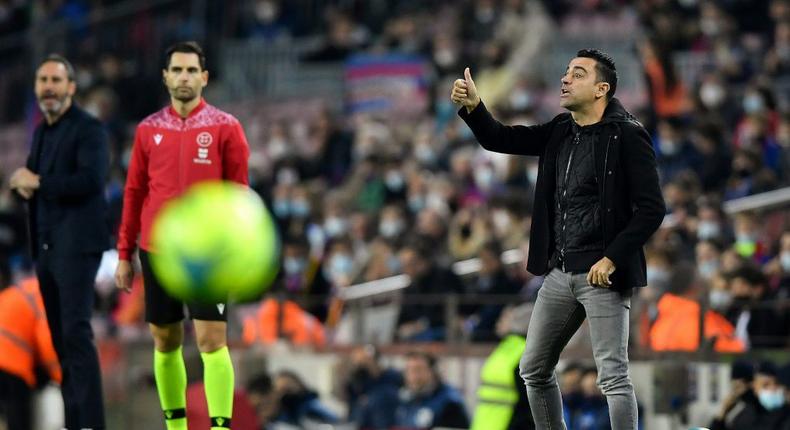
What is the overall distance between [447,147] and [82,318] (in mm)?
10529

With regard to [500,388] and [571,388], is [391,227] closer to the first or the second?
[571,388]

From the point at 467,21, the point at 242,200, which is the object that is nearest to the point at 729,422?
the point at 242,200

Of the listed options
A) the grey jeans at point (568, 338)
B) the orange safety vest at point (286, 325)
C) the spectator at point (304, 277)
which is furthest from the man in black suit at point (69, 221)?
the spectator at point (304, 277)

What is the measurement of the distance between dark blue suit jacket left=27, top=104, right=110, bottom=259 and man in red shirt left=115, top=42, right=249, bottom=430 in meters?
0.42

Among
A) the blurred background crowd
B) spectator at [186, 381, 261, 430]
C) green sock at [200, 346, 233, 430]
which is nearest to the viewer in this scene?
green sock at [200, 346, 233, 430]

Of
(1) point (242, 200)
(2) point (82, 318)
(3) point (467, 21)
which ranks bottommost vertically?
(2) point (82, 318)

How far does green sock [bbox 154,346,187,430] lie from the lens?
10117mm

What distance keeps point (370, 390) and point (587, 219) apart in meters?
6.98

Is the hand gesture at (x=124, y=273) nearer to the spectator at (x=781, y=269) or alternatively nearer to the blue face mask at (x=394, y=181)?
the spectator at (x=781, y=269)

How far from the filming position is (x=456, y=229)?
1814 cm

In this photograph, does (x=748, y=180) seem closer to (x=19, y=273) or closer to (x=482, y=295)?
(x=482, y=295)

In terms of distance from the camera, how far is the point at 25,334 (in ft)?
44.3

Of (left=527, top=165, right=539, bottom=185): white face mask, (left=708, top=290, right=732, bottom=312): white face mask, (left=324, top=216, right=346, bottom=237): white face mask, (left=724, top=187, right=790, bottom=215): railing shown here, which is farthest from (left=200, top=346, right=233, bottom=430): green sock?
(left=324, top=216, right=346, bottom=237): white face mask

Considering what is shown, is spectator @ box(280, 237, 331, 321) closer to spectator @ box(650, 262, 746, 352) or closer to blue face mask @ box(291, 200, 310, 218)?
blue face mask @ box(291, 200, 310, 218)
